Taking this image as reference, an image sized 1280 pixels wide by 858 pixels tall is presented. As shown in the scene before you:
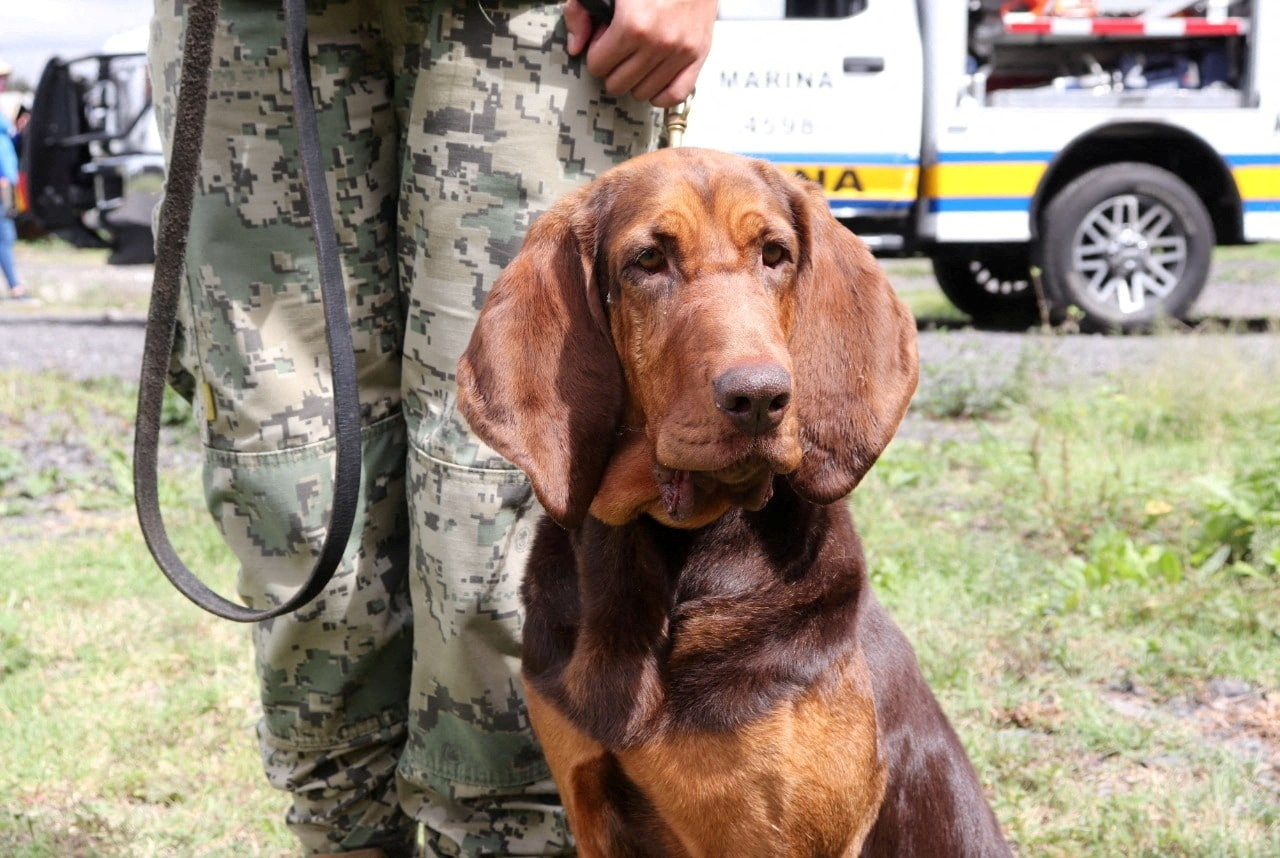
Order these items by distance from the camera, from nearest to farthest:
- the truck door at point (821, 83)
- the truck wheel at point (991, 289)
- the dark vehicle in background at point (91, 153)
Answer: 1. the truck door at point (821, 83)
2. the truck wheel at point (991, 289)
3. the dark vehicle in background at point (91, 153)

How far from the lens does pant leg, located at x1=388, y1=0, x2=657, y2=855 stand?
94.8 inches

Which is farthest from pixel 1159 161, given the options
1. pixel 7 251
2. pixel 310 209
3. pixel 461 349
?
pixel 7 251

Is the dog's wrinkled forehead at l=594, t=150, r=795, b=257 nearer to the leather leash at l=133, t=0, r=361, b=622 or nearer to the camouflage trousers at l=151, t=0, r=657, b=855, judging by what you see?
the camouflage trousers at l=151, t=0, r=657, b=855

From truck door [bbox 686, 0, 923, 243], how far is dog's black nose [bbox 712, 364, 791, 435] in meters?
7.22

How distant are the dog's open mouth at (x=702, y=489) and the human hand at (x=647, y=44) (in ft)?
2.42

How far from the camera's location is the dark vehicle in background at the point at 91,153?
1217 centimetres

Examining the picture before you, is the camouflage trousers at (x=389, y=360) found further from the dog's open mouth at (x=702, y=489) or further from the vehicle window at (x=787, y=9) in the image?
the vehicle window at (x=787, y=9)

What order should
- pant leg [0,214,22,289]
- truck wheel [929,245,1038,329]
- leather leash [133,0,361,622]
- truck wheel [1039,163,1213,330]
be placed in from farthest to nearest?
pant leg [0,214,22,289], truck wheel [929,245,1038,329], truck wheel [1039,163,1213,330], leather leash [133,0,361,622]

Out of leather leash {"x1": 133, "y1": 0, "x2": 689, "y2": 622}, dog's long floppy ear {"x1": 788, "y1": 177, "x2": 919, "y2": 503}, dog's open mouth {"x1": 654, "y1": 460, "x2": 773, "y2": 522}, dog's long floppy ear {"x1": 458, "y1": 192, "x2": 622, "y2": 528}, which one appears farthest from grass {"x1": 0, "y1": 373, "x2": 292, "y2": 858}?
dog's long floppy ear {"x1": 788, "y1": 177, "x2": 919, "y2": 503}

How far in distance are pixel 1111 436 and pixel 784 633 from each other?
4.32m

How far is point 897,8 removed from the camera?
9.22 meters

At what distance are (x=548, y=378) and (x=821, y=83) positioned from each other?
24.1 feet

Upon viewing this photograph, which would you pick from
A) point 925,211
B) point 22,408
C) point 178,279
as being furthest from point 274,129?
point 925,211

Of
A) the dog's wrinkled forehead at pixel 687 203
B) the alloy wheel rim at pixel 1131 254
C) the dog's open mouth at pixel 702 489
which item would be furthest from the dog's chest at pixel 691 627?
the alloy wheel rim at pixel 1131 254
